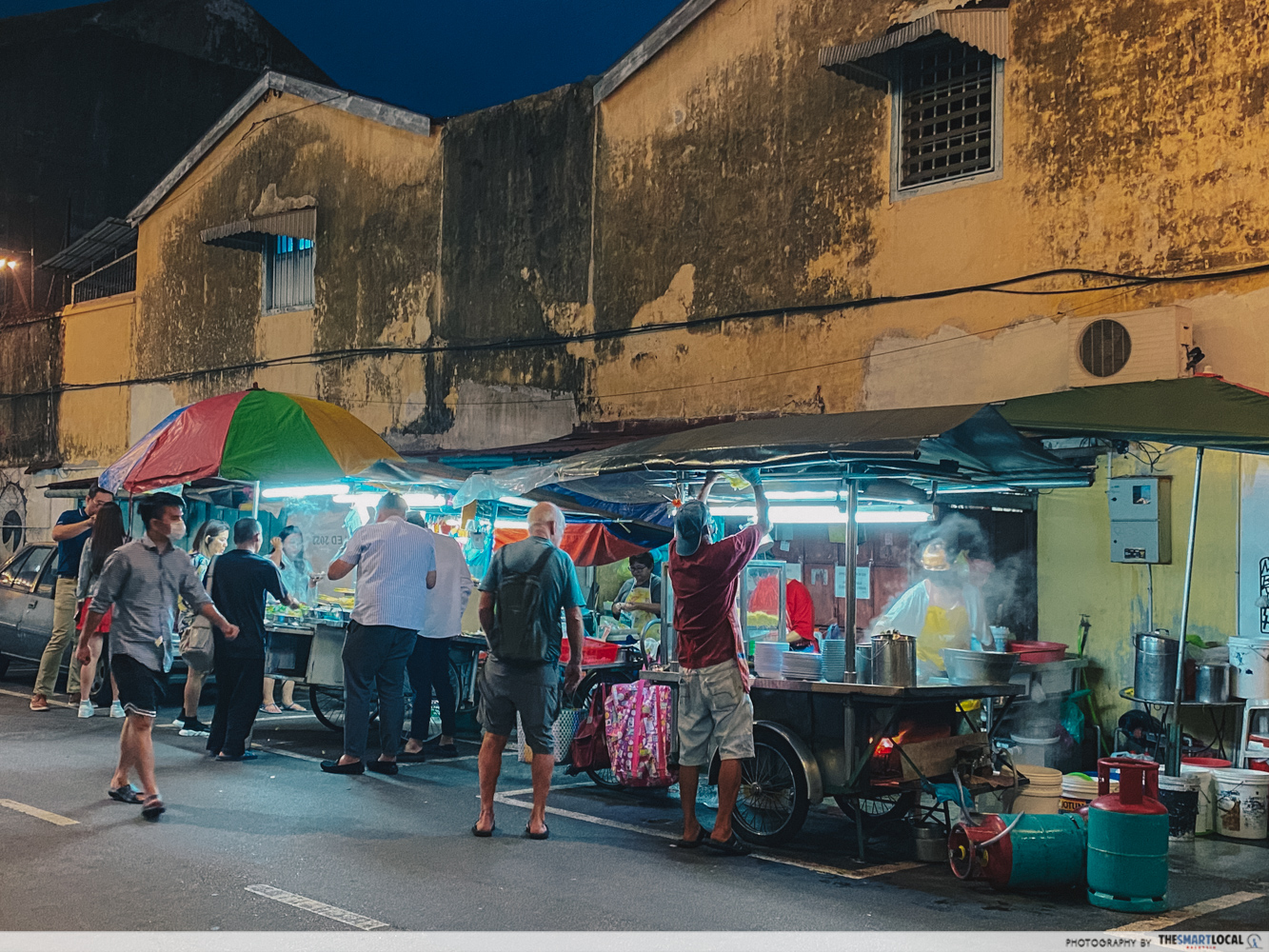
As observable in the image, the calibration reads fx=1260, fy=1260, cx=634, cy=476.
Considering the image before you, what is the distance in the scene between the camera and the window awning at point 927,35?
11477mm

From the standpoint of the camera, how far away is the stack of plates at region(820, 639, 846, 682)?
7938 mm

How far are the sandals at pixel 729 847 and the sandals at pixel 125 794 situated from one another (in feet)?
12.4

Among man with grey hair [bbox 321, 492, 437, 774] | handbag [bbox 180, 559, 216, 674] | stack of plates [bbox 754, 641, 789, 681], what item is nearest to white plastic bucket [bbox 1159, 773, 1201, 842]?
stack of plates [bbox 754, 641, 789, 681]

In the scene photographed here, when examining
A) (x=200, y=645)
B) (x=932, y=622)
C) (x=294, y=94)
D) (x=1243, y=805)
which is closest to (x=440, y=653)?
(x=200, y=645)

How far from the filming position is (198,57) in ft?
87.5

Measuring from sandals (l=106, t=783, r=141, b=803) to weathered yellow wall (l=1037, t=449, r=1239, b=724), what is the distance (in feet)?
24.9

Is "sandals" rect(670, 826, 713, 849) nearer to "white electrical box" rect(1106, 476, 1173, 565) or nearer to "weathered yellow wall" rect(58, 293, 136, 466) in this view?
"white electrical box" rect(1106, 476, 1173, 565)

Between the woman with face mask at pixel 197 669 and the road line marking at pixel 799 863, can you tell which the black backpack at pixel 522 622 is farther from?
the woman with face mask at pixel 197 669

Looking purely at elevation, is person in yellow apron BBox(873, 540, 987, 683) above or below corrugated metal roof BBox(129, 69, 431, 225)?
below

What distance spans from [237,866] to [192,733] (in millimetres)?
5252

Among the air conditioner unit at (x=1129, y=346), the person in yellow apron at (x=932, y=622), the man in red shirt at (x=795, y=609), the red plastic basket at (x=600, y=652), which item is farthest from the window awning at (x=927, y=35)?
the red plastic basket at (x=600, y=652)

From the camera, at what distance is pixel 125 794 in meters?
8.29

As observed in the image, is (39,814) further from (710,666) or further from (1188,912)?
(1188,912)

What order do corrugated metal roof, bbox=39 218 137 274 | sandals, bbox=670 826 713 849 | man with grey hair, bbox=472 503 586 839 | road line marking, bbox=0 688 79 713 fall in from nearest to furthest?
sandals, bbox=670 826 713 849
man with grey hair, bbox=472 503 586 839
road line marking, bbox=0 688 79 713
corrugated metal roof, bbox=39 218 137 274
